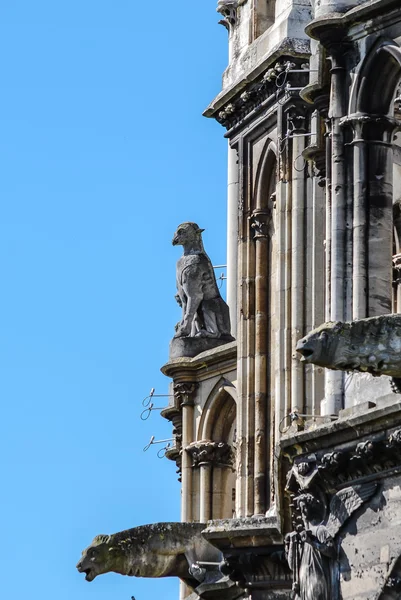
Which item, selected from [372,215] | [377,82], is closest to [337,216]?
[372,215]

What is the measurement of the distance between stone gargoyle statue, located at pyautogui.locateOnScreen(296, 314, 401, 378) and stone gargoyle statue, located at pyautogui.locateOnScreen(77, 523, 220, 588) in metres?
15.3

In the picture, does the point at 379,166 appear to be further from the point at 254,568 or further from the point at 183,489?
the point at 183,489

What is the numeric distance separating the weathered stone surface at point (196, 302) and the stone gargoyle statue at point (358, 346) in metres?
23.9

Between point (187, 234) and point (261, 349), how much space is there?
741cm

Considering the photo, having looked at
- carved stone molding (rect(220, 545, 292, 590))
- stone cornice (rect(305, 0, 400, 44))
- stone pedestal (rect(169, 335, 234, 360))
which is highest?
stone cornice (rect(305, 0, 400, 44))

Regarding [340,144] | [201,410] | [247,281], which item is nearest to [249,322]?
[247,281]

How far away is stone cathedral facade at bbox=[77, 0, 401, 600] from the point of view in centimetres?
4391

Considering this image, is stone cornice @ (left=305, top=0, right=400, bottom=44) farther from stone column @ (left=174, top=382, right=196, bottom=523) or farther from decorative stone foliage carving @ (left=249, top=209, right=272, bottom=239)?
stone column @ (left=174, top=382, right=196, bottom=523)

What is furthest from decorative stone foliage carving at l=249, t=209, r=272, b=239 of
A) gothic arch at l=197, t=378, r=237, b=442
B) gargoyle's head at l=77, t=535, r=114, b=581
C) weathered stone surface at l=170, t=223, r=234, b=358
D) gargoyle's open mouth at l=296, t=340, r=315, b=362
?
gargoyle's open mouth at l=296, t=340, r=315, b=362

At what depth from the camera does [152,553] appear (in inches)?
2111

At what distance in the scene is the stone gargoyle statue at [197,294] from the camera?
6309 cm

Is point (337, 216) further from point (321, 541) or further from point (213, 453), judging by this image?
point (213, 453)

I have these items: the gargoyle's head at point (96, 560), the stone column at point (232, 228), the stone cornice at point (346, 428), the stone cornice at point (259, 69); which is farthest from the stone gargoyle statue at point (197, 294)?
the stone cornice at point (346, 428)

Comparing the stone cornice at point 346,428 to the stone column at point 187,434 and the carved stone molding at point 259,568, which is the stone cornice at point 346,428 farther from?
the stone column at point 187,434
